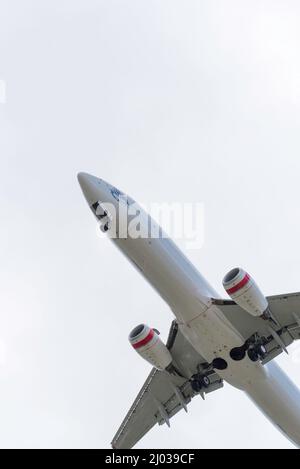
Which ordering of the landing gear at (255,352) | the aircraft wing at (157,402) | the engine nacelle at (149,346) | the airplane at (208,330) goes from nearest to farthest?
1. the airplane at (208,330)
2. the landing gear at (255,352)
3. the engine nacelle at (149,346)
4. the aircraft wing at (157,402)

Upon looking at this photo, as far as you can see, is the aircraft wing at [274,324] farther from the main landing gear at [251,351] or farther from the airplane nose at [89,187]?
the airplane nose at [89,187]

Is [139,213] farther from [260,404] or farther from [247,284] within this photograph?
[260,404]

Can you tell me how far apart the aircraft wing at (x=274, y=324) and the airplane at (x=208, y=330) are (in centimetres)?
5

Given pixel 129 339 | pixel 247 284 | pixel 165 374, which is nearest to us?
pixel 247 284

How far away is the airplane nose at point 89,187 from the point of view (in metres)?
33.8

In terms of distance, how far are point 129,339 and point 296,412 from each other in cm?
923

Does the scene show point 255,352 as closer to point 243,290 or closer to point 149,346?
point 243,290

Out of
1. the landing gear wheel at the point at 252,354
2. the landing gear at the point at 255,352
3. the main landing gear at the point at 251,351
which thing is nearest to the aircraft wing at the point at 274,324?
the main landing gear at the point at 251,351

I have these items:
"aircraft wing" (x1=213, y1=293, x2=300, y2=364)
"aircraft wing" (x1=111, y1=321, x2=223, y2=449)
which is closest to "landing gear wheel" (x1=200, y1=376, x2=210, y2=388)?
"aircraft wing" (x1=111, y1=321, x2=223, y2=449)

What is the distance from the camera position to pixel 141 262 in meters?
34.5

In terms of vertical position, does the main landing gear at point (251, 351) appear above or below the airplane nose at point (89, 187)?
below

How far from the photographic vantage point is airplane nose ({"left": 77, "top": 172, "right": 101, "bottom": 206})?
33.8m

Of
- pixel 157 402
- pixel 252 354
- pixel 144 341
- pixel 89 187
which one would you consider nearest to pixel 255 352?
pixel 252 354

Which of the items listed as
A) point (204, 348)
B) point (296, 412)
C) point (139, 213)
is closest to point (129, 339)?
point (204, 348)
